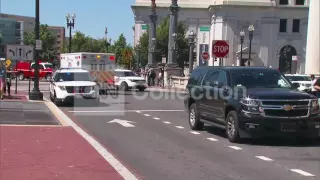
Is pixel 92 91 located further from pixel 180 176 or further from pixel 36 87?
pixel 180 176

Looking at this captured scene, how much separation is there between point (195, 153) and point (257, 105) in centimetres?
201

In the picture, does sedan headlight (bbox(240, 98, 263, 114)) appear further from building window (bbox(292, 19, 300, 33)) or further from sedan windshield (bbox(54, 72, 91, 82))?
building window (bbox(292, 19, 300, 33))

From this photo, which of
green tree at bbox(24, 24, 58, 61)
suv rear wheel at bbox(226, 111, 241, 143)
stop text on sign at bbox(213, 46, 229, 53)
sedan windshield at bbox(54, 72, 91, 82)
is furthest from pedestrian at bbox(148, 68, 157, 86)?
green tree at bbox(24, 24, 58, 61)

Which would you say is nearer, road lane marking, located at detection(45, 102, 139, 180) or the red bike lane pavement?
the red bike lane pavement

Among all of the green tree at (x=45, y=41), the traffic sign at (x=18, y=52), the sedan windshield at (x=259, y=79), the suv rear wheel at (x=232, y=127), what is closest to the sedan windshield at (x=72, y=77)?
the traffic sign at (x=18, y=52)

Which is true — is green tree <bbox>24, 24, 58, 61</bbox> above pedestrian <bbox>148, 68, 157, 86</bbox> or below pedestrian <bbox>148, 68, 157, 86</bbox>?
above

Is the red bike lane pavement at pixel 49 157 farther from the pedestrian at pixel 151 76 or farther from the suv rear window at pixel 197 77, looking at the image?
the pedestrian at pixel 151 76

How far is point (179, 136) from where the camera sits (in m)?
13.5

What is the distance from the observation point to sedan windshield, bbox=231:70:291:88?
1277cm

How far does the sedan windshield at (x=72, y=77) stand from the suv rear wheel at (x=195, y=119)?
33.9 feet

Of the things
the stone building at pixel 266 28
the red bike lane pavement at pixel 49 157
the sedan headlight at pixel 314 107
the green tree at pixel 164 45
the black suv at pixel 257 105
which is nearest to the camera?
the red bike lane pavement at pixel 49 157

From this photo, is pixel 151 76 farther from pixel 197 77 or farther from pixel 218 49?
pixel 197 77

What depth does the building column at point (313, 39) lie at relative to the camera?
33.4 m

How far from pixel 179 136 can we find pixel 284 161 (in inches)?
162
